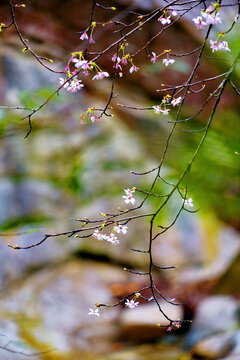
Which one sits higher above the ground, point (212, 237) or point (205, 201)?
point (212, 237)

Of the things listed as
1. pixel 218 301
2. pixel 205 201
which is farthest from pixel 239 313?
pixel 205 201

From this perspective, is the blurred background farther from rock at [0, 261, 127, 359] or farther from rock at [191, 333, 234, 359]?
rock at [191, 333, 234, 359]

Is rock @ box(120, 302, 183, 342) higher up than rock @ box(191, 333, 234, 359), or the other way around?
rock @ box(120, 302, 183, 342)

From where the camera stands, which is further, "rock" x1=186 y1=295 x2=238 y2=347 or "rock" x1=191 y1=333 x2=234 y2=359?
"rock" x1=186 y1=295 x2=238 y2=347

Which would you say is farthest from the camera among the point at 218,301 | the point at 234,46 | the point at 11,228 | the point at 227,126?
the point at 11,228

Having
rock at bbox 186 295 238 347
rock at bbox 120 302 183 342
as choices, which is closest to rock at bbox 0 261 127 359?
rock at bbox 120 302 183 342

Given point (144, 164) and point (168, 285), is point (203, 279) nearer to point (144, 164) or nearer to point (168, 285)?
point (168, 285)
